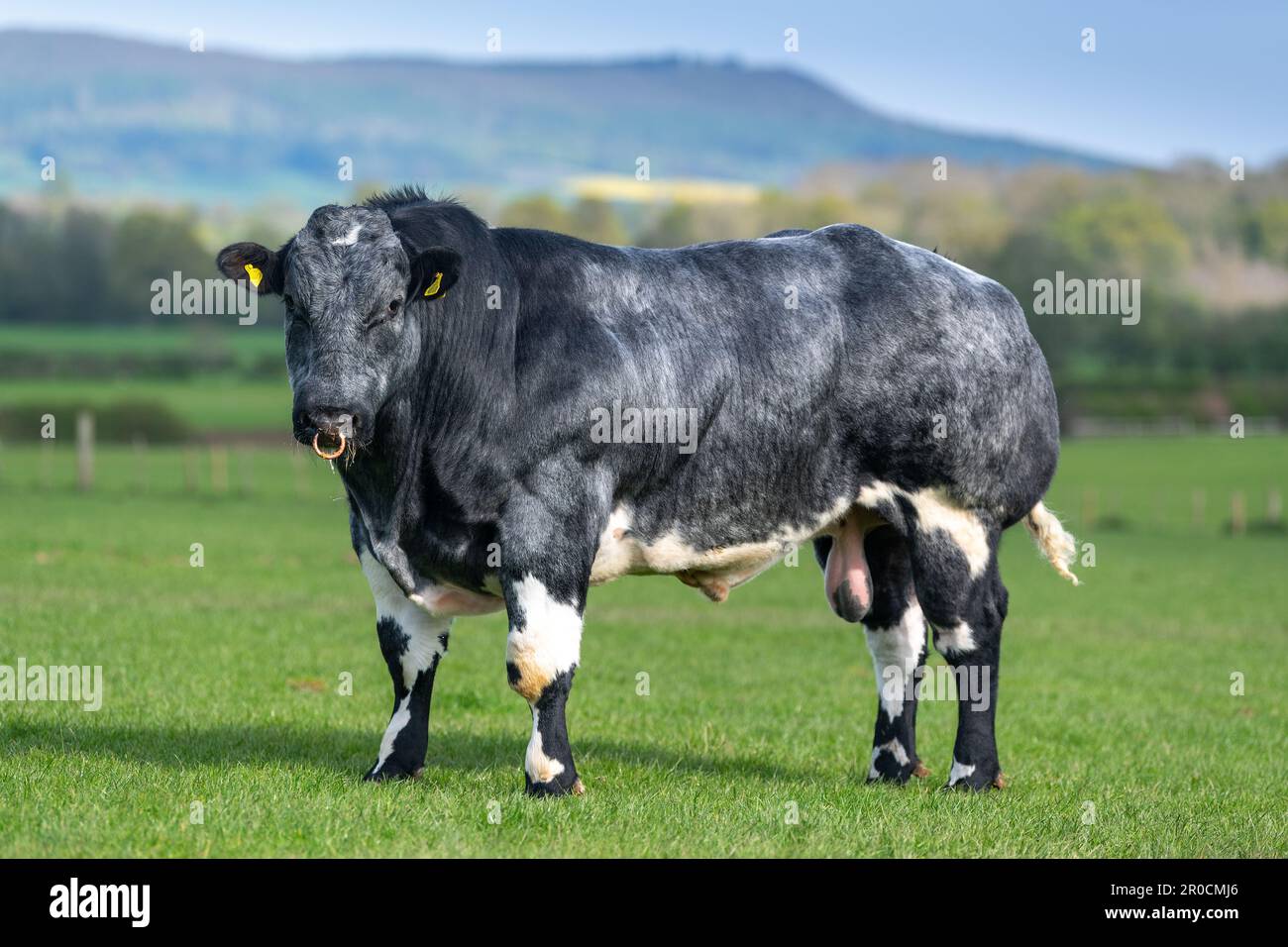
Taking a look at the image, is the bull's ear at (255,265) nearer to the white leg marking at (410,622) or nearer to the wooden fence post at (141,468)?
→ the white leg marking at (410,622)

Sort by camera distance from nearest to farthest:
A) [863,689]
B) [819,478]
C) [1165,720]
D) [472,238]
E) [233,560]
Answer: [472,238], [819,478], [1165,720], [863,689], [233,560]

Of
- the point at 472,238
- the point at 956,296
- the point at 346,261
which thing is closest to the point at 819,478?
the point at 956,296

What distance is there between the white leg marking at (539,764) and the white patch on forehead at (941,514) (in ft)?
8.46

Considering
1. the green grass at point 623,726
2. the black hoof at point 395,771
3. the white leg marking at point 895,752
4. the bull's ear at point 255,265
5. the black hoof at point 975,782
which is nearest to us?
the green grass at point 623,726

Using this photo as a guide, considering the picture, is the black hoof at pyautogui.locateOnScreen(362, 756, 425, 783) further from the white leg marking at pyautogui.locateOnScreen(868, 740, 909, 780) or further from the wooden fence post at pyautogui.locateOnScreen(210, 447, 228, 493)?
the wooden fence post at pyautogui.locateOnScreen(210, 447, 228, 493)

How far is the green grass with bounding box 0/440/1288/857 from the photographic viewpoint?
8500 millimetres

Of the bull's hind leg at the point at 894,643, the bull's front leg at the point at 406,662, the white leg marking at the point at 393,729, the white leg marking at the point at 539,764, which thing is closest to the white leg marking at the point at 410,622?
the bull's front leg at the point at 406,662

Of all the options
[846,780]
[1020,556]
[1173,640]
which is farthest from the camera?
[1020,556]

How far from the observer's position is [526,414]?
940 centimetres

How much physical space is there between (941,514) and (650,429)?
209 centimetres

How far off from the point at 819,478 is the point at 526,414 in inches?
78.1

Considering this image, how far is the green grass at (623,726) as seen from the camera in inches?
335

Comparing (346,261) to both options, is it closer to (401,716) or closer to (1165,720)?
(401,716)

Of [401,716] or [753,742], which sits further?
[753,742]
